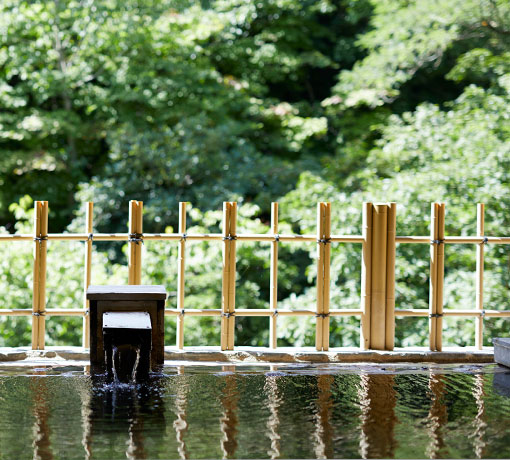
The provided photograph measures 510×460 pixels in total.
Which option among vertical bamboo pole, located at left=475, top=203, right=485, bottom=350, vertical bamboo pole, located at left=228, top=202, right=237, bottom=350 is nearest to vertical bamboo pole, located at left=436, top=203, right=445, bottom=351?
vertical bamboo pole, located at left=475, top=203, right=485, bottom=350

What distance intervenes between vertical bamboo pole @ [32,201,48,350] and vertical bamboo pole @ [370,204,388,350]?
2210mm

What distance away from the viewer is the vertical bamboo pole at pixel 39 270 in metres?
5.27

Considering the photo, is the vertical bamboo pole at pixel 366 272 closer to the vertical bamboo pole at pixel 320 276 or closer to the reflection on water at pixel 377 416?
the vertical bamboo pole at pixel 320 276

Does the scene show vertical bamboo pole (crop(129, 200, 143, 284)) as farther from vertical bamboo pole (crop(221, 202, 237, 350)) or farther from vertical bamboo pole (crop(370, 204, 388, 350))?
vertical bamboo pole (crop(370, 204, 388, 350))

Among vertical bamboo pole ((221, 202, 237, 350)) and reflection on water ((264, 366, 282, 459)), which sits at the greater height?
vertical bamboo pole ((221, 202, 237, 350))

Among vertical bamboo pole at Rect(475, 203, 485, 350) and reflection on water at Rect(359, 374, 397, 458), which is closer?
reflection on water at Rect(359, 374, 397, 458)

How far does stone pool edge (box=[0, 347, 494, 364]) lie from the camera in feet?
17.2

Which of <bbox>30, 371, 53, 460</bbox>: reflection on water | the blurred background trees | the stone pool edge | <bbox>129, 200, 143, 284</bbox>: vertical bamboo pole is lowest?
<bbox>30, 371, 53, 460</bbox>: reflection on water

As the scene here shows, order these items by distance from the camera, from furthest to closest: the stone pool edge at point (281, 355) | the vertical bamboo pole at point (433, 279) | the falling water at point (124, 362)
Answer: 1. the vertical bamboo pole at point (433, 279)
2. the stone pool edge at point (281, 355)
3. the falling water at point (124, 362)

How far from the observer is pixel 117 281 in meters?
8.51

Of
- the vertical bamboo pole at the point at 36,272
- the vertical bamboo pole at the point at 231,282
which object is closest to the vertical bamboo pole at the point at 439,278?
the vertical bamboo pole at the point at 231,282

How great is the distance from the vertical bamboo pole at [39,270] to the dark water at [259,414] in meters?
0.48

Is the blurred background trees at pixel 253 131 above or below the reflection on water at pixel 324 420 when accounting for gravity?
above

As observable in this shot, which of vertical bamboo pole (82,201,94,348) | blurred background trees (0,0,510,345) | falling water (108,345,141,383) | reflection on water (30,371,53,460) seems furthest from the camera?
blurred background trees (0,0,510,345)
